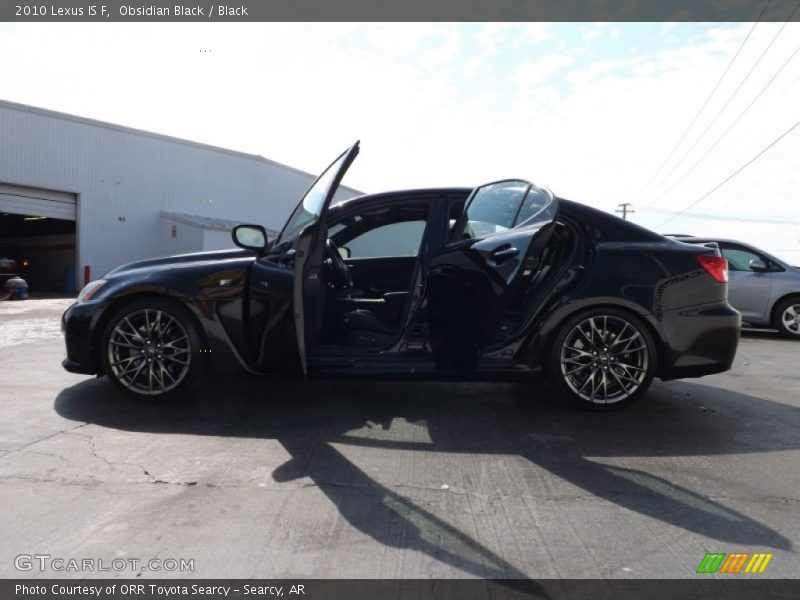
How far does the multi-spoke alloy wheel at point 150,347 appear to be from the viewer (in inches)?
160

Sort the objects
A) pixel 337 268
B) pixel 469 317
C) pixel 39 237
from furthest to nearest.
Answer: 1. pixel 39 237
2. pixel 337 268
3. pixel 469 317

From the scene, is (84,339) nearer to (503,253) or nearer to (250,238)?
(250,238)

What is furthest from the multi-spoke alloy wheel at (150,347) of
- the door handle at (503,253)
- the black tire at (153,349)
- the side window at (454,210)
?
the door handle at (503,253)

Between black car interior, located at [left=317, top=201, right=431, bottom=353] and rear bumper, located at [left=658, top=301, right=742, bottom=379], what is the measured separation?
1880mm

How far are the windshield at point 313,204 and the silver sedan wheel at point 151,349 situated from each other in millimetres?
1015

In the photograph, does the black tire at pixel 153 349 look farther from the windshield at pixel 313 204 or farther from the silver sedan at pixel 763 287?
the silver sedan at pixel 763 287

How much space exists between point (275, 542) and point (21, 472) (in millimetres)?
1585

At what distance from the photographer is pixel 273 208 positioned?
101 ft

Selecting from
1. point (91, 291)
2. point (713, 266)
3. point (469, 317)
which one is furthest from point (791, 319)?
point (91, 291)

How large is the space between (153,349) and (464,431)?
227 cm

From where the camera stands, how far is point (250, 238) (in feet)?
14.1

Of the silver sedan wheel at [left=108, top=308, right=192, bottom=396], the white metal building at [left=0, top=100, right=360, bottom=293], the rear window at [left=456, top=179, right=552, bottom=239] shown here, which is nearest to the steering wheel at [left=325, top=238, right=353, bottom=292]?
the rear window at [left=456, top=179, right=552, bottom=239]

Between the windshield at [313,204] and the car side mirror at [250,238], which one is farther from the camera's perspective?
the car side mirror at [250,238]

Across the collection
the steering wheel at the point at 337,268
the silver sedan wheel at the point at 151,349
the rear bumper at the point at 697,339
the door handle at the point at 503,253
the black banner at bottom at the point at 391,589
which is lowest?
the black banner at bottom at the point at 391,589
